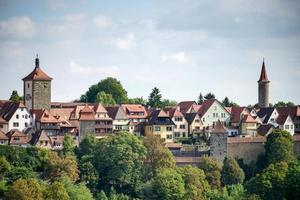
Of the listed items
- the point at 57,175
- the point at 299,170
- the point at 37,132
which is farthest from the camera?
the point at 37,132

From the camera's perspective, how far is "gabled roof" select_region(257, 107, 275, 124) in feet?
342

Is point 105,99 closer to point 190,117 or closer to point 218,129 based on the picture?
point 190,117

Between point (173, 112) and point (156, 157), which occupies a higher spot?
point (173, 112)

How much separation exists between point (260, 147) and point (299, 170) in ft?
52.1

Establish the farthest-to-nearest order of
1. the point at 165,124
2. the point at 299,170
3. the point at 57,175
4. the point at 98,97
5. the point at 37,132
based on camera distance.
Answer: the point at 98,97 → the point at 165,124 → the point at 37,132 → the point at 57,175 → the point at 299,170

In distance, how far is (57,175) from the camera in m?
82.3

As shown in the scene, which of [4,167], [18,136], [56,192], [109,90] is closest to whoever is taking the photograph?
[56,192]

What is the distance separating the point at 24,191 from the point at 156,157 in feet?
49.9

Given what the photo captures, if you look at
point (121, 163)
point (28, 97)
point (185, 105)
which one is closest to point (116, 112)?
point (28, 97)

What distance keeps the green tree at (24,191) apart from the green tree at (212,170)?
16.1 meters

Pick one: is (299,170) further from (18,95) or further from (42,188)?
(18,95)

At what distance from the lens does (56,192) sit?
77.2 m

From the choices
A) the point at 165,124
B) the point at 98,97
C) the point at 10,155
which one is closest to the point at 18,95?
the point at 98,97

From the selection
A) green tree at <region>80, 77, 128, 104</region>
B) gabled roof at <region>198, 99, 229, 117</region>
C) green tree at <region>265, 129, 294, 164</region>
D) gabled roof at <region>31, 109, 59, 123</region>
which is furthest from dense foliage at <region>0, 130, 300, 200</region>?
green tree at <region>80, 77, 128, 104</region>
